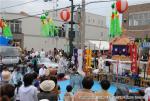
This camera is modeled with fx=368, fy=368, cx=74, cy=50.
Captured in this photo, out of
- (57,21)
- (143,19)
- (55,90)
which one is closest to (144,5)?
(143,19)

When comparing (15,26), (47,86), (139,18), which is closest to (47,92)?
(47,86)

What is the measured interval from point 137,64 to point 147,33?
23064mm

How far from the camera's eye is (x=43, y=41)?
53.3 meters

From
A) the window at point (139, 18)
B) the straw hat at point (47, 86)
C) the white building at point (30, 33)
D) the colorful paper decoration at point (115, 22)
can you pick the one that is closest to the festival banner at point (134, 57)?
the colorful paper decoration at point (115, 22)

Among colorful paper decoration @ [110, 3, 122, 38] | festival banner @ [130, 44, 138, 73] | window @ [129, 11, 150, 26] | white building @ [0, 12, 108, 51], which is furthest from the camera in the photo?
white building @ [0, 12, 108, 51]

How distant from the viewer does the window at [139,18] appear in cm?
4424

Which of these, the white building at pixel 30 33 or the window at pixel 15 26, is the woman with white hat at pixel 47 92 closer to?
the white building at pixel 30 33

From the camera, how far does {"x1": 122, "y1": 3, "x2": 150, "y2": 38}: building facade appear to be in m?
43.7

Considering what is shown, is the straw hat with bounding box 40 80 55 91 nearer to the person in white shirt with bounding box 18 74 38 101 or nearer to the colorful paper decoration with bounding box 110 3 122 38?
the person in white shirt with bounding box 18 74 38 101

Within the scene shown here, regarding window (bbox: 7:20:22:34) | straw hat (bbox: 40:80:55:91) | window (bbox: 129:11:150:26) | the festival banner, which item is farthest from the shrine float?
window (bbox: 7:20:22:34)

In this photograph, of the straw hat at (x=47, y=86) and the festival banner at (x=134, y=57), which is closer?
the straw hat at (x=47, y=86)

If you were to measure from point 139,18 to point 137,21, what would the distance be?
46 cm

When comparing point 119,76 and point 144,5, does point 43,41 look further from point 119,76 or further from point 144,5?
point 119,76

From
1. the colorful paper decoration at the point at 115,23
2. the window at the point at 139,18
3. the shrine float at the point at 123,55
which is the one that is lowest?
the shrine float at the point at 123,55
